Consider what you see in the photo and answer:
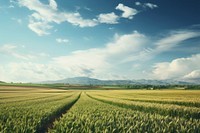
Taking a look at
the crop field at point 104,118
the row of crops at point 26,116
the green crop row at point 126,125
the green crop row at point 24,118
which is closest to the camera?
the green crop row at point 126,125

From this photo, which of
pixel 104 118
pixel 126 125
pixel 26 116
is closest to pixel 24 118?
pixel 26 116

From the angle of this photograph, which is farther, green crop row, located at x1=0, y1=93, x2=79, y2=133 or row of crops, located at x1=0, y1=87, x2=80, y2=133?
row of crops, located at x1=0, y1=87, x2=80, y2=133

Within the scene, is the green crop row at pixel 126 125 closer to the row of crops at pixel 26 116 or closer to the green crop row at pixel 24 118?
the green crop row at pixel 24 118

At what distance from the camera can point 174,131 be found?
404 inches

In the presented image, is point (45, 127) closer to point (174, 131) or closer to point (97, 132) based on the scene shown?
point (97, 132)

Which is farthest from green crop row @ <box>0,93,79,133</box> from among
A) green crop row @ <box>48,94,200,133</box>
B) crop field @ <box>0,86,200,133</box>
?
green crop row @ <box>48,94,200,133</box>

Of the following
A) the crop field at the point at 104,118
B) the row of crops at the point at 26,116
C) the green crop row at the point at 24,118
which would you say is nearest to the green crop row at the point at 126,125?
the crop field at the point at 104,118

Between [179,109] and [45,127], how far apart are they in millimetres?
12688

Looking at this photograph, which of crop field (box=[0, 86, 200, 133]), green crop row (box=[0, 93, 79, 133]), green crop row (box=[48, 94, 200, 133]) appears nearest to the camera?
green crop row (box=[48, 94, 200, 133])

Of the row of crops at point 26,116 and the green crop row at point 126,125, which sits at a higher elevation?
the green crop row at point 126,125

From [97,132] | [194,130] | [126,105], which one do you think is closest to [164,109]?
[126,105]

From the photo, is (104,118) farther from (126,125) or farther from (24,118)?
(24,118)

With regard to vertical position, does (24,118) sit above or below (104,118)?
below

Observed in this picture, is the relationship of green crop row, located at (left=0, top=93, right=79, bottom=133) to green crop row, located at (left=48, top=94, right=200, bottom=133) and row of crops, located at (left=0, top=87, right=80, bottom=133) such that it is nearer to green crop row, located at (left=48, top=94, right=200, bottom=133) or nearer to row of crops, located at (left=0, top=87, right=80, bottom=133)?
row of crops, located at (left=0, top=87, right=80, bottom=133)
